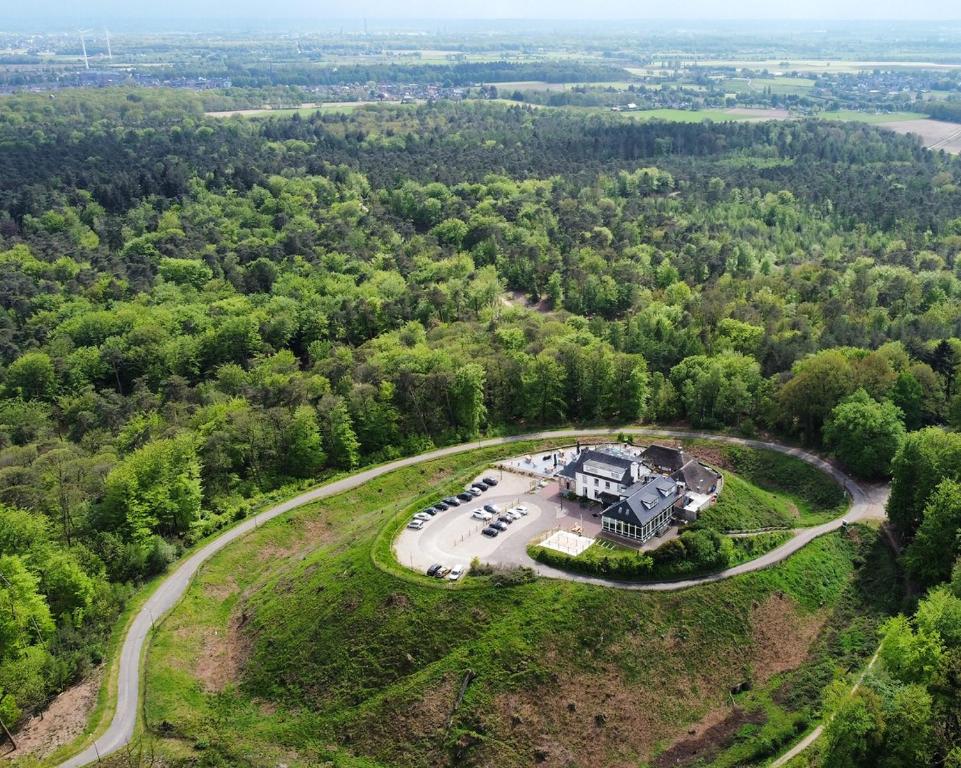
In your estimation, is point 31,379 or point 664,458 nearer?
point 664,458

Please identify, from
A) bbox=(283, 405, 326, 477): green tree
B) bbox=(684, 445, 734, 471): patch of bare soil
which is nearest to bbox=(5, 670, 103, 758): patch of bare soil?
bbox=(283, 405, 326, 477): green tree

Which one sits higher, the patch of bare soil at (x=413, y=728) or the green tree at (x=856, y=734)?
the green tree at (x=856, y=734)

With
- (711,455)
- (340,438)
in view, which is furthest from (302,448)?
(711,455)

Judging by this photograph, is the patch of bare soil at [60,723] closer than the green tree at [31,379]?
Yes

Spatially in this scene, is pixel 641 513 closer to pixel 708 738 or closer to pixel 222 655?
pixel 708 738

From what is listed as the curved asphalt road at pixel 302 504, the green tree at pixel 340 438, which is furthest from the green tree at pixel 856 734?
the green tree at pixel 340 438

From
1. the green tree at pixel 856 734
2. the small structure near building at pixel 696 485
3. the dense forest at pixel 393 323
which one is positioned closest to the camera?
the green tree at pixel 856 734

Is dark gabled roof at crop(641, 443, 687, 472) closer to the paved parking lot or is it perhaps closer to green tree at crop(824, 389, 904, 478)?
the paved parking lot

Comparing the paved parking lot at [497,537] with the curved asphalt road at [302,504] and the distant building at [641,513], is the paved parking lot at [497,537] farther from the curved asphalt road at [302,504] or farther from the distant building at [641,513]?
the curved asphalt road at [302,504]
